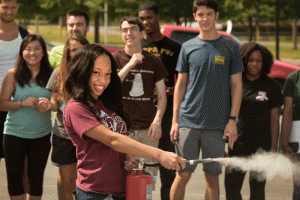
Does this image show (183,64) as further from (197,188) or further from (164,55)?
(197,188)

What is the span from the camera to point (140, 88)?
15.0 feet

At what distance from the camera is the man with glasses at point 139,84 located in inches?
179

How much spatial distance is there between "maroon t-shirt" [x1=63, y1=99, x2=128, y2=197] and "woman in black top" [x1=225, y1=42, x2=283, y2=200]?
2118mm

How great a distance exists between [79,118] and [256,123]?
2.44m

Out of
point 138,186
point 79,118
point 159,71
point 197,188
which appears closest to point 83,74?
point 79,118

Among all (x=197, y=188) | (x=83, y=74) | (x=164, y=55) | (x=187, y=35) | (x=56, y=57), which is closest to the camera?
(x=83, y=74)

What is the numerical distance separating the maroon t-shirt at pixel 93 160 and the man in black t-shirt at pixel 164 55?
2240 millimetres

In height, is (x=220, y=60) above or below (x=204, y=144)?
above

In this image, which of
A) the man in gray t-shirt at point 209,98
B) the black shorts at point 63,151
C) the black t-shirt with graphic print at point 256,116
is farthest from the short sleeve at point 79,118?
the black t-shirt with graphic print at point 256,116

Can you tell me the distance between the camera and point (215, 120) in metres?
4.42

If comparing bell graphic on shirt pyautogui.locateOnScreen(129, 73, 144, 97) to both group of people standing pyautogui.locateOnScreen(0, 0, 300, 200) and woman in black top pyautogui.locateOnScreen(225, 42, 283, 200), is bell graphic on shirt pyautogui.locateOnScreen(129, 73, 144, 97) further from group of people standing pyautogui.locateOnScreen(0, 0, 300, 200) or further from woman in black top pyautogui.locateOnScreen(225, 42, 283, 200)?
woman in black top pyautogui.locateOnScreen(225, 42, 283, 200)

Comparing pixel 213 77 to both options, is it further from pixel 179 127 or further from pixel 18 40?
pixel 18 40

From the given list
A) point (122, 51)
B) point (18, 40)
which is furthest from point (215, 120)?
point (18, 40)

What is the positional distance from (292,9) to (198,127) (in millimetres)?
21666
